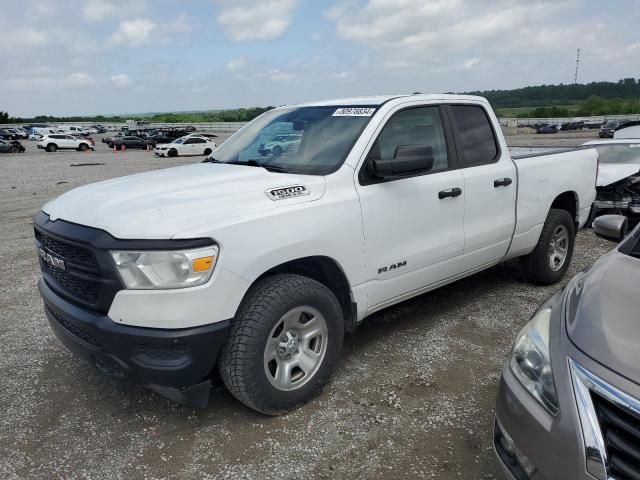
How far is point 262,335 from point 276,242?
52cm

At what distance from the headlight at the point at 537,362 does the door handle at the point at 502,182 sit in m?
2.07

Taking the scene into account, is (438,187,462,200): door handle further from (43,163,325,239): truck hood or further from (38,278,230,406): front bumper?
(38,278,230,406): front bumper

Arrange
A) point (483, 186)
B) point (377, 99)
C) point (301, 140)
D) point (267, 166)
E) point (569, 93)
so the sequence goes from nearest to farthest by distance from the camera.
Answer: point (267, 166), point (301, 140), point (377, 99), point (483, 186), point (569, 93)

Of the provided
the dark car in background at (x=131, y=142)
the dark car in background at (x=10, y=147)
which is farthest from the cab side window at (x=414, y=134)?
the dark car in background at (x=131, y=142)

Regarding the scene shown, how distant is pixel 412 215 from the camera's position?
351cm

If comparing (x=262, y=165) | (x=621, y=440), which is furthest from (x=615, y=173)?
(x=621, y=440)

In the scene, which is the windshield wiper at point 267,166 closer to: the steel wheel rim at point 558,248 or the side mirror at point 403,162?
the side mirror at point 403,162

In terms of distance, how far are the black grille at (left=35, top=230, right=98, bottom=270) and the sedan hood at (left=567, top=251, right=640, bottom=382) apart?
2280 mm

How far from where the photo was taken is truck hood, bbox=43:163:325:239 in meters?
2.53

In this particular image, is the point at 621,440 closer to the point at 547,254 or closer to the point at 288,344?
the point at 288,344

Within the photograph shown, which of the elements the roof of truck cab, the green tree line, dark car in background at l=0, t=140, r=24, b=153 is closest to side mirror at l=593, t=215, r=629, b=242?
the roof of truck cab

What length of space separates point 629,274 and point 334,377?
Answer: 1.95 m

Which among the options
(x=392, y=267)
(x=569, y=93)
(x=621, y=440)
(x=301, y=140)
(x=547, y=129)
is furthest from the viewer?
(x=569, y=93)

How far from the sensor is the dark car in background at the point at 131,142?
4222 cm
